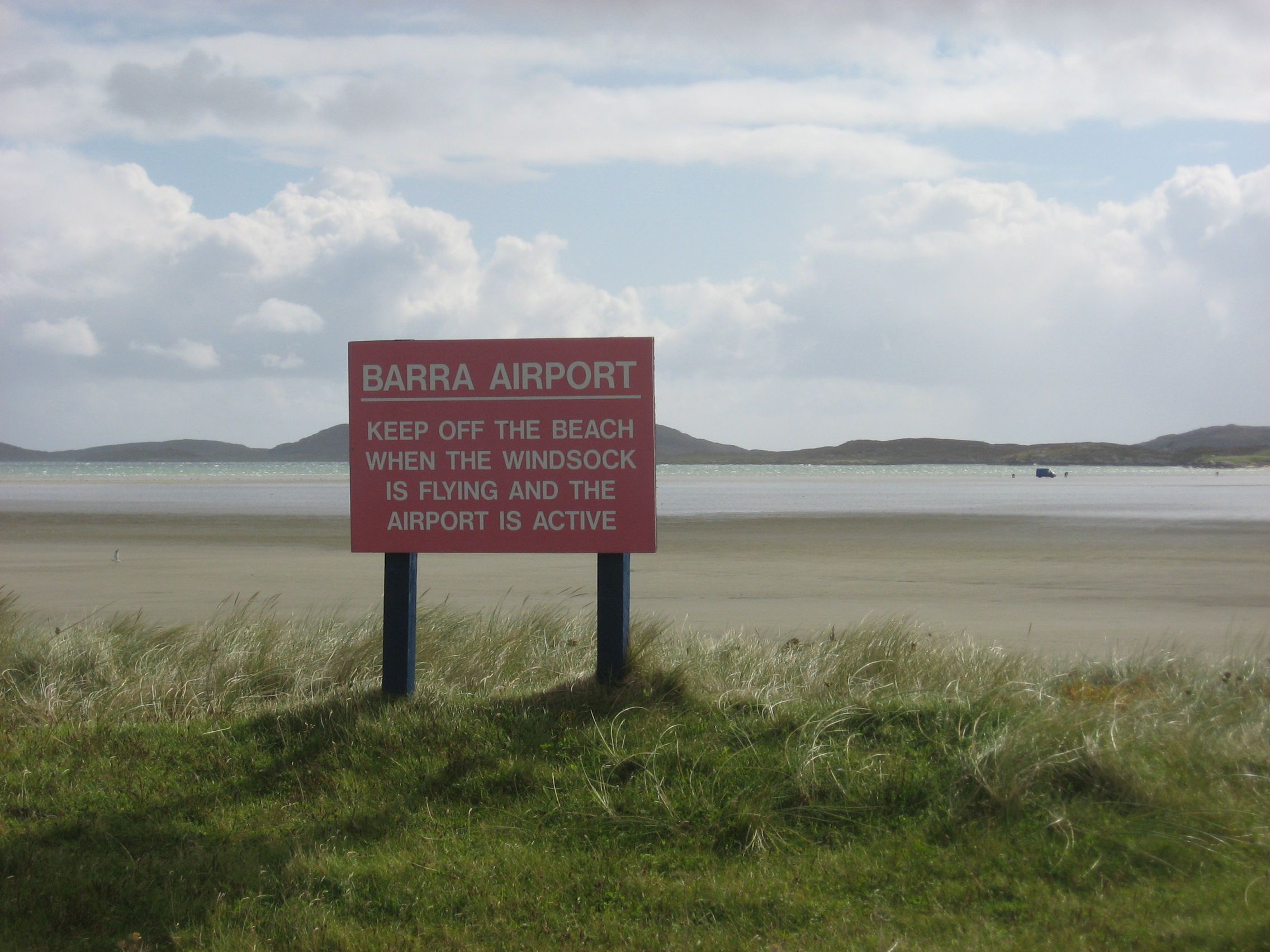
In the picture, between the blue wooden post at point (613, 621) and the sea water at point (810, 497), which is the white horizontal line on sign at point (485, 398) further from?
the sea water at point (810, 497)

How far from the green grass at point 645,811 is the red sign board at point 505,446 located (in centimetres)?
95

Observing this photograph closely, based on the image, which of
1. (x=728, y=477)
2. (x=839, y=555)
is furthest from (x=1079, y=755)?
(x=728, y=477)

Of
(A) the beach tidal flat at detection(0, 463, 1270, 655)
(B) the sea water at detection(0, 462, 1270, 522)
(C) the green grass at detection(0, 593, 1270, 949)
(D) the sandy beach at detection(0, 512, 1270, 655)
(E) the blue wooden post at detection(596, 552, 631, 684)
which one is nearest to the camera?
(C) the green grass at detection(0, 593, 1270, 949)

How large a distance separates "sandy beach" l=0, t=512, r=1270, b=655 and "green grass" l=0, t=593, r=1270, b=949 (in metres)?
3.42

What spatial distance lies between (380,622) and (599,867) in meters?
4.81

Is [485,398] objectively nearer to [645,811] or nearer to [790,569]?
[645,811]

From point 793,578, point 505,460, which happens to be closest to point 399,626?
point 505,460

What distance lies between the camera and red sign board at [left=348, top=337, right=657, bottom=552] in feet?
21.7

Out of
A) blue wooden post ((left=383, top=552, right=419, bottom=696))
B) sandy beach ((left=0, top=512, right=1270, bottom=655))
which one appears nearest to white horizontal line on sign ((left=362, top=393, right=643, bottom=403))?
blue wooden post ((left=383, top=552, right=419, bottom=696))

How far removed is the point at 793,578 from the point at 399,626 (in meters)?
10.9

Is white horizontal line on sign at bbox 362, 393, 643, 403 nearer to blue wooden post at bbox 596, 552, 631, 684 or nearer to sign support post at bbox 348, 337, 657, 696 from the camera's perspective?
sign support post at bbox 348, 337, 657, 696

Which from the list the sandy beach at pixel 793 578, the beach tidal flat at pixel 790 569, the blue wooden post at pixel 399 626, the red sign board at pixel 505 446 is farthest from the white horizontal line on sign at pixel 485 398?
the beach tidal flat at pixel 790 569

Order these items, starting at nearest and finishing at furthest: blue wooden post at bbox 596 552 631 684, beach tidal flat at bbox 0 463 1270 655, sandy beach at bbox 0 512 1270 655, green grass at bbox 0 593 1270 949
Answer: green grass at bbox 0 593 1270 949 → blue wooden post at bbox 596 552 631 684 → sandy beach at bbox 0 512 1270 655 → beach tidal flat at bbox 0 463 1270 655

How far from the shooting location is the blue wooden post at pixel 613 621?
6512 mm
